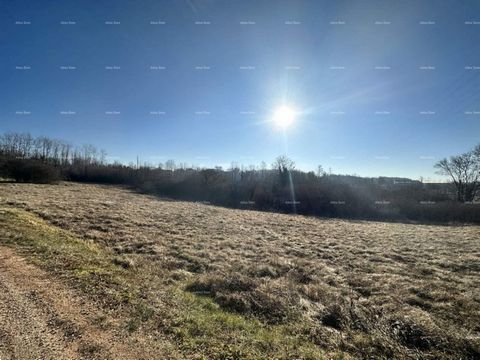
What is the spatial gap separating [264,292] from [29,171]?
51535mm

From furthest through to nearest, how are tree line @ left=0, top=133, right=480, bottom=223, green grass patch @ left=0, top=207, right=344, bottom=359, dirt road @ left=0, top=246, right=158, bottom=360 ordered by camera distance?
tree line @ left=0, top=133, right=480, bottom=223 → green grass patch @ left=0, top=207, right=344, bottom=359 → dirt road @ left=0, top=246, right=158, bottom=360

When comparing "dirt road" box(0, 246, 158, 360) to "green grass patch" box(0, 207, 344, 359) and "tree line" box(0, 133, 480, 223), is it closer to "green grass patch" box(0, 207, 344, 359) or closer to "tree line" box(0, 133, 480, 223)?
"green grass patch" box(0, 207, 344, 359)

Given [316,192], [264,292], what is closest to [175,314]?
[264,292]

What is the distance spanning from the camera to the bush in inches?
1703

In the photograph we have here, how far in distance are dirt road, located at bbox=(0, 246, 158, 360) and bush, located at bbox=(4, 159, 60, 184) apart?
47872mm

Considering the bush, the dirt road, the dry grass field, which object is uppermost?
the bush

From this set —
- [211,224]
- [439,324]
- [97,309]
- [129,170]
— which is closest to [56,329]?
[97,309]

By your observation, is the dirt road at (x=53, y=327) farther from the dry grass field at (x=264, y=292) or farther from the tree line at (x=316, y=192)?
the tree line at (x=316, y=192)

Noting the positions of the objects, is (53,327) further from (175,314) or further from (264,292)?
(264,292)

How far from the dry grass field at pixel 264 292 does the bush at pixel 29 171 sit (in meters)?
37.2

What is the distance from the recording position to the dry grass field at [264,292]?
16.4 ft

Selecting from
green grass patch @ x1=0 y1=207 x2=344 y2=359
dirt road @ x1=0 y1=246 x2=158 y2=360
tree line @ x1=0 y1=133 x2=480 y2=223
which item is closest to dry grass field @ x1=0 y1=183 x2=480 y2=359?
green grass patch @ x1=0 y1=207 x2=344 y2=359

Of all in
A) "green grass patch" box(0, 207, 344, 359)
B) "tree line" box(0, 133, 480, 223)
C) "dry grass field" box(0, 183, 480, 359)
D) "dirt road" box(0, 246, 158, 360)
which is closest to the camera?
"dirt road" box(0, 246, 158, 360)

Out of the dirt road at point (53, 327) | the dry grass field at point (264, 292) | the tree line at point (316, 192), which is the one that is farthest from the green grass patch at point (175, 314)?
the tree line at point (316, 192)
